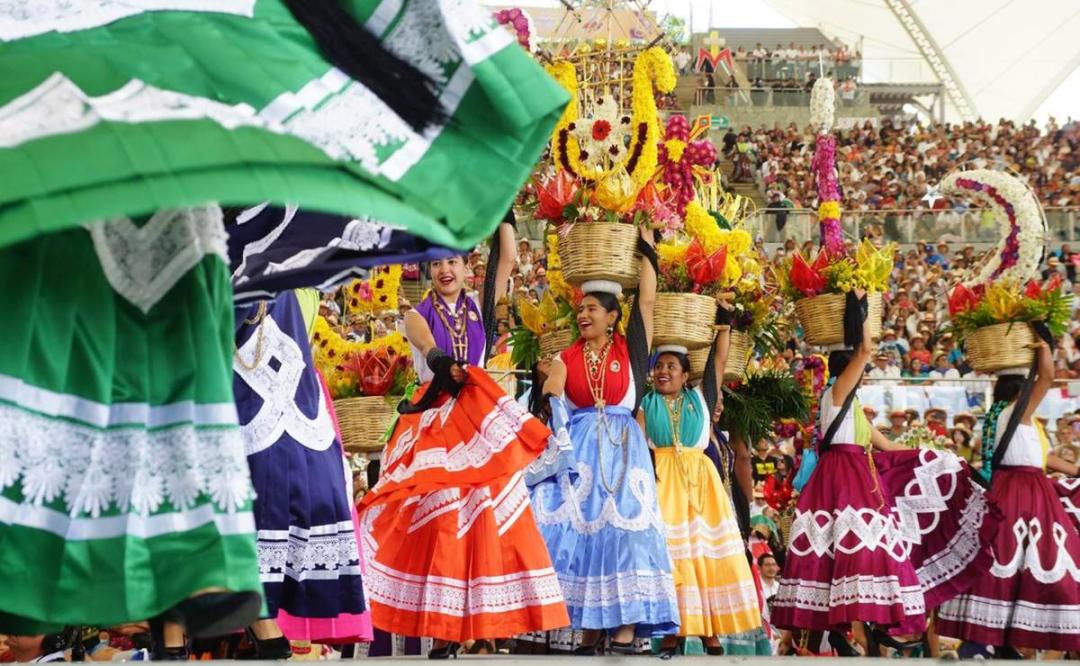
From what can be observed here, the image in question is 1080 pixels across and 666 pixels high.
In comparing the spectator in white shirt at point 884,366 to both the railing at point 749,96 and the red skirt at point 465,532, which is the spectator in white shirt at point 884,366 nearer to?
the red skirt at point 465,532

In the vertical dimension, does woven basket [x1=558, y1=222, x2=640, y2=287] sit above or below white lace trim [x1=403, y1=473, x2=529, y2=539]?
above

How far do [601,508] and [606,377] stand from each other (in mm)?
664

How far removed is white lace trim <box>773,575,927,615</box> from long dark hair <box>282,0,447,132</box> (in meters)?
5.55

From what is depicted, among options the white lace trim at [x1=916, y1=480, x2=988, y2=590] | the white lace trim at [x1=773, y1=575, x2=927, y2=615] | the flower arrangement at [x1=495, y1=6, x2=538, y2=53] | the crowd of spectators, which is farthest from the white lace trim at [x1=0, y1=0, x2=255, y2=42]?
the crowd of spectators

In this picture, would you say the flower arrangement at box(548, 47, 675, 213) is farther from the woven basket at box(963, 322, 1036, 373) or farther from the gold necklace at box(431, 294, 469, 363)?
the woven basket at box(963, 322, 1036, 373)

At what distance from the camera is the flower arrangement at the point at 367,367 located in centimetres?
782

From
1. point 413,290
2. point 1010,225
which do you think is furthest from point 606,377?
point 413,290

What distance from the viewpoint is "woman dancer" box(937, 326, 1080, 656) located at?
Answer: 29.1ft

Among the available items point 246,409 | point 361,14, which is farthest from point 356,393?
point 361,14

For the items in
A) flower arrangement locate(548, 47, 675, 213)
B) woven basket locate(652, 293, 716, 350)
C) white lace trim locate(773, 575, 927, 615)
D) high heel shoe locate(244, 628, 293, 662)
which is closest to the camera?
high heel shoe locate(244, 628, 293, 662)

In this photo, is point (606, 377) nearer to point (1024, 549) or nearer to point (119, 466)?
point (1024, 549)

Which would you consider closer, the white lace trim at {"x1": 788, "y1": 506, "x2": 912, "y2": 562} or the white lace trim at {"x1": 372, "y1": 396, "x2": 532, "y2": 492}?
the white lace trim at {"x1": 372, "y1": 396, "x2": 532, "y2": 492}

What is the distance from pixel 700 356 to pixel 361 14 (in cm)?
578

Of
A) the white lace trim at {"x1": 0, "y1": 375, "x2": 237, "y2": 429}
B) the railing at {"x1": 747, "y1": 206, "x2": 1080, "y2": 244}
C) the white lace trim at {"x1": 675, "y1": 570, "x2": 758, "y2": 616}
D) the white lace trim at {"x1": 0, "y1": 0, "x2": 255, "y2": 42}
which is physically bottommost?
the white lace trim at {"x1": 675, "y1": 570, "x2": 758, "y2": 616}
